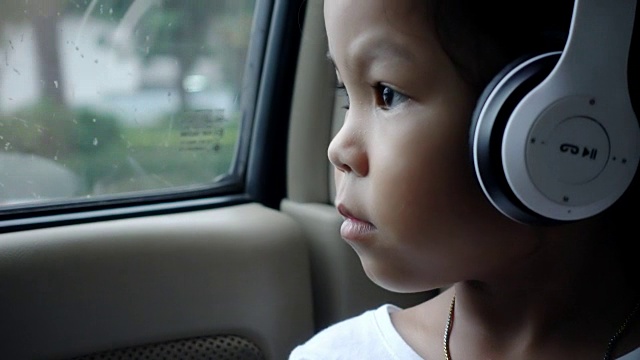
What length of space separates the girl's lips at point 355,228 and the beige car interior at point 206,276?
2.09 ft

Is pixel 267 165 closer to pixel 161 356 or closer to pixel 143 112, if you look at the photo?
pixel 143 112

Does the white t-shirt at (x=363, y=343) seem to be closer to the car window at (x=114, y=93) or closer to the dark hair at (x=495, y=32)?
the dark hair at (x=495, y=32)

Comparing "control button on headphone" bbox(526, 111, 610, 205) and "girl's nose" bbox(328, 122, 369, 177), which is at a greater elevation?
"control button on headphone" bbox(526, 111, 610, 205)

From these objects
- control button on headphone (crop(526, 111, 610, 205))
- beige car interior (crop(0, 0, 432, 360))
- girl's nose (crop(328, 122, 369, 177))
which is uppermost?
control button on headphone (crop(526, 111, 610, 205))

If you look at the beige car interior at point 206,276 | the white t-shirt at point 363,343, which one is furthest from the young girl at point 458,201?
the beige car interior at point 206,276

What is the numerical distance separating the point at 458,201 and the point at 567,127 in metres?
0.14

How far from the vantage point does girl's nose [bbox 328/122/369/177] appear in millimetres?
844

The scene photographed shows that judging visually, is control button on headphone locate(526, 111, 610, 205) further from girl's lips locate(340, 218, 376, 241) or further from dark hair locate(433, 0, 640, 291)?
girl's lips locate(340, 218, 376, 241)

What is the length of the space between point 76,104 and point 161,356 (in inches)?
17.8

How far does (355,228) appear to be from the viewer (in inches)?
34.3

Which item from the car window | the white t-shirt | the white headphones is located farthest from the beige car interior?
the white headphones

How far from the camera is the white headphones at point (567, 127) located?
2.31 feet

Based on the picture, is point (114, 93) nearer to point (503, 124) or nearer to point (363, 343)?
point (363, 343)

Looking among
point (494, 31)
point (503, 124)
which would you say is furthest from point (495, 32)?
point (503, 124)
